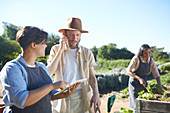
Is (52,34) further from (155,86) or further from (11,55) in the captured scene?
(155,86)

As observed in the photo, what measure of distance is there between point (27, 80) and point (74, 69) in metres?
0.99

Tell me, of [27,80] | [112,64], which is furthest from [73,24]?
[112,64]

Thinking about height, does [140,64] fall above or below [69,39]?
below

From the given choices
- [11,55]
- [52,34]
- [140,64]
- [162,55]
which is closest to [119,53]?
[162,55]

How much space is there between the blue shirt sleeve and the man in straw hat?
925 mm

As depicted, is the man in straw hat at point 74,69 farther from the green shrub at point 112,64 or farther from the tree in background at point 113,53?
the tree in background at point 113,53

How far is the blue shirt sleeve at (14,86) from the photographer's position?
115 cm

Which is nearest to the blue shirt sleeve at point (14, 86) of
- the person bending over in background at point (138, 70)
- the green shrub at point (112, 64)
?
the person bending over in background at point (138, 70)

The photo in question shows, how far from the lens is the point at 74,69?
2230mm

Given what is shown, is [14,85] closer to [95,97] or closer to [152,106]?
[95,97]

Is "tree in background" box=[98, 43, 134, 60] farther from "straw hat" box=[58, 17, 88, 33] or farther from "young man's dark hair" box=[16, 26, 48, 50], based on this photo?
"young man's dark hair" box=[16, 26, 48, 50]

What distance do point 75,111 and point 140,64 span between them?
5.88ft

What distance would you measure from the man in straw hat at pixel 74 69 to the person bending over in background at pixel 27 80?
0.64 meters

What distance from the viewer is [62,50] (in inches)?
84.9
